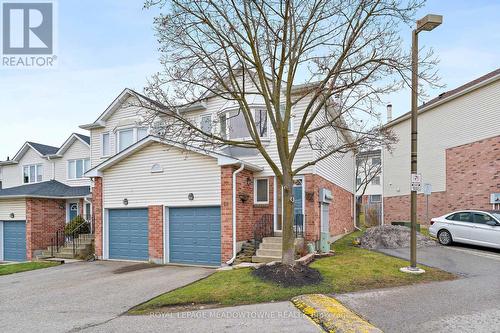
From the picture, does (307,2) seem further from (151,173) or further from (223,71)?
(151,173)

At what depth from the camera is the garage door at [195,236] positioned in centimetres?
1319

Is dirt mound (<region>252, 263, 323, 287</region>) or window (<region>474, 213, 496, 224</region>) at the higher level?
window (<region>474, 213, 496, 224</region>)

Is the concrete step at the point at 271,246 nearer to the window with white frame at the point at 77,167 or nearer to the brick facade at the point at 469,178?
the brick facade at the point at 469,178

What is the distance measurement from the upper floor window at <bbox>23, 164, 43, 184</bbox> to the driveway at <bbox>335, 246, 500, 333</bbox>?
80.2ft

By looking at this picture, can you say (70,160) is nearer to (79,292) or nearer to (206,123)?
(206,123)

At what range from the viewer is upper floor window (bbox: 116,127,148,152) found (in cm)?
1820

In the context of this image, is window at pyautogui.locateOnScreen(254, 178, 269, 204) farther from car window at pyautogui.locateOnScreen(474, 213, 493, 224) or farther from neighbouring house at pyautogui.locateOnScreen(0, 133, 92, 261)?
neighbouring house at pyautogui.locateOnScreen(0, 133, 92, 261)

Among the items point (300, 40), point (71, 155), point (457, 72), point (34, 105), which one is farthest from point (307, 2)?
point (71, 155)

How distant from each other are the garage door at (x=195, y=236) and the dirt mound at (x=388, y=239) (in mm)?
6147

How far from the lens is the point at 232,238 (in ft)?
40.9

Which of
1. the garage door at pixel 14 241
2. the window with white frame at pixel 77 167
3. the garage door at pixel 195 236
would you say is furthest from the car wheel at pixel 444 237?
the garage door at pixel 14 241

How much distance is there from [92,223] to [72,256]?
2.43m

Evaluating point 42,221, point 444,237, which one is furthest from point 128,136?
point 444,237

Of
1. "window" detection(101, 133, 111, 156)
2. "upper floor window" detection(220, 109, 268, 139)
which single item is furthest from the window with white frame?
"upper floor window" detection(220, 109, 268, 139)
